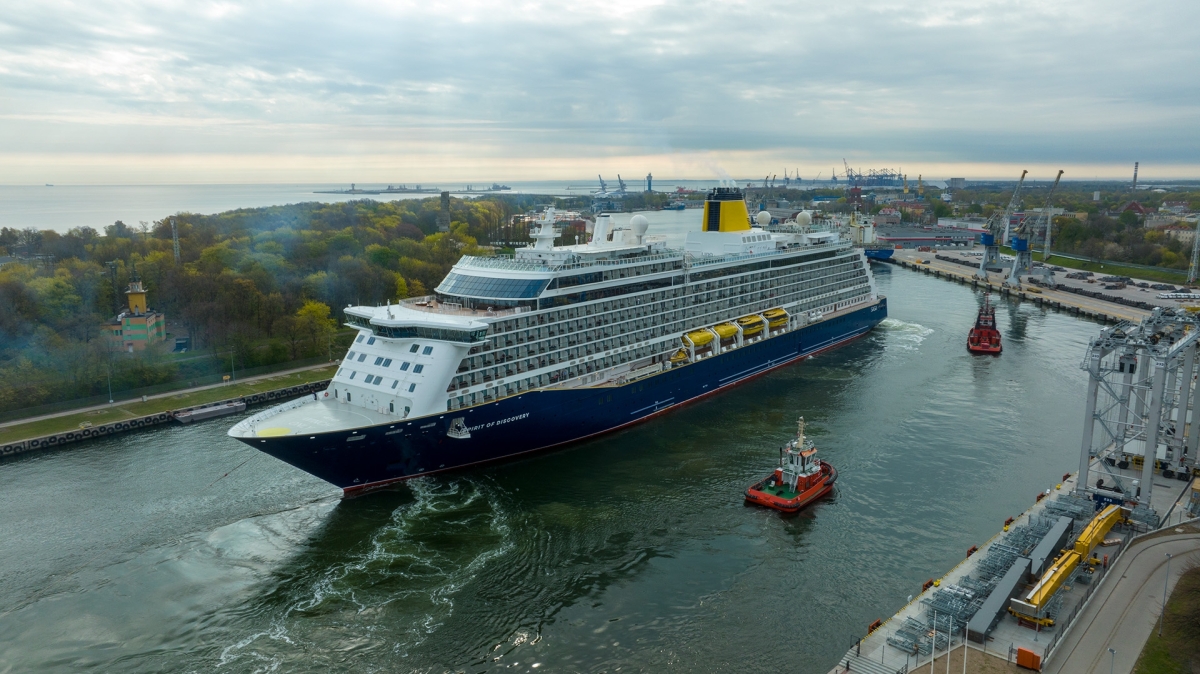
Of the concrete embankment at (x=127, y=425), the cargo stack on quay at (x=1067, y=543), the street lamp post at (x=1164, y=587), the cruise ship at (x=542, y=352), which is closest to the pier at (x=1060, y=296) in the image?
the cargo stack on quay at (x=1067, y=543)

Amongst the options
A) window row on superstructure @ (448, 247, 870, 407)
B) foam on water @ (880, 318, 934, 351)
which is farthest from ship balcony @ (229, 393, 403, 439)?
foam on water @ (880, 318, 934, 351)

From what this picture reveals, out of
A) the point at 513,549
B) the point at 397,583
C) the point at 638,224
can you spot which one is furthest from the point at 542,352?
the point at 397,583

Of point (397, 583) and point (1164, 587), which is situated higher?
point (1164, 587)

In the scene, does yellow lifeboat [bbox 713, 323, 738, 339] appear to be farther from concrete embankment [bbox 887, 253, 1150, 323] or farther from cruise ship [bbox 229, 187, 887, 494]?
concrete embankment [bbox 887, 253, 1150, 323]

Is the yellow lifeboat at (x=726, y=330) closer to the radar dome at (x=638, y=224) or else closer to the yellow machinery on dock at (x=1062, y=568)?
the radar dome at (x=638, y=224)

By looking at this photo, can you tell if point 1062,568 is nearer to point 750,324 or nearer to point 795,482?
point 795,482

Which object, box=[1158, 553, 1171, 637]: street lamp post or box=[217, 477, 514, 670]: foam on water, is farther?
box=[217, 477, 514, 670]: foam on water

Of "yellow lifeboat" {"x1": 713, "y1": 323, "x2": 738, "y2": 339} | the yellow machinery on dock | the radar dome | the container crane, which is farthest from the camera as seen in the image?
the container crane
